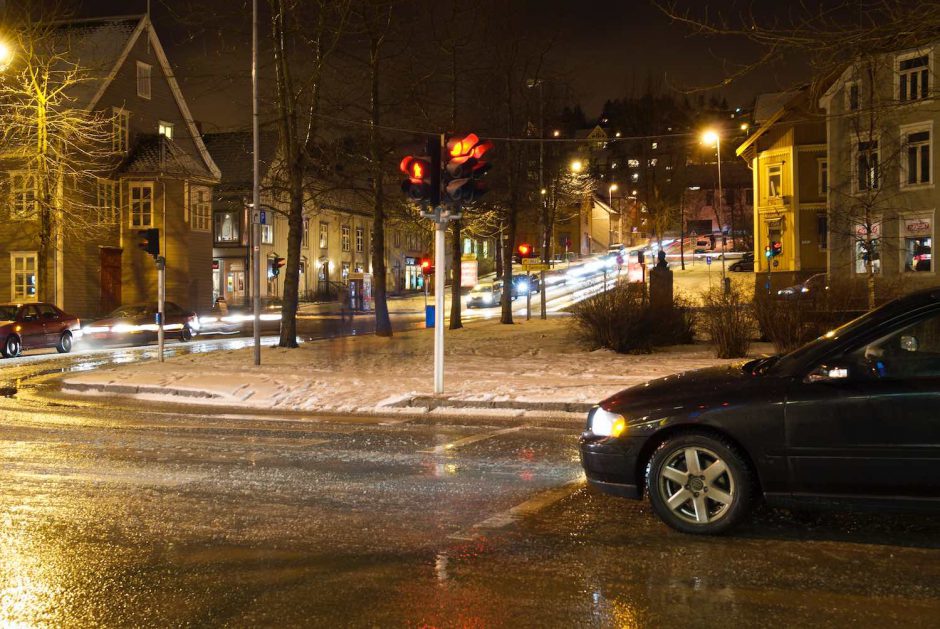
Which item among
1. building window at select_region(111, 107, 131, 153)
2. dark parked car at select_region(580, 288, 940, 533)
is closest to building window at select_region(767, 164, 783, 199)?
building window at select_region(111, 107, 131, 153)

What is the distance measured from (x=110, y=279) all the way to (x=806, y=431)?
44.0 meters

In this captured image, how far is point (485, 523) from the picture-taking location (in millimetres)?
6441

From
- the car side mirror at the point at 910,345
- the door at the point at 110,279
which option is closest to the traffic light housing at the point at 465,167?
the car side mirror at the point at 910,345

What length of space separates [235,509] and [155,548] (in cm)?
107

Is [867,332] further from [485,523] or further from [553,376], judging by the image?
[553,376]

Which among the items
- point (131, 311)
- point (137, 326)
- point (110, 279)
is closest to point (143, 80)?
point (110, 279)

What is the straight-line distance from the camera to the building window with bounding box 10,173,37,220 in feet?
115

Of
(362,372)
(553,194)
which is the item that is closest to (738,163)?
(553,194)

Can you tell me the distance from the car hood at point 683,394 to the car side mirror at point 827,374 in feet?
1.17

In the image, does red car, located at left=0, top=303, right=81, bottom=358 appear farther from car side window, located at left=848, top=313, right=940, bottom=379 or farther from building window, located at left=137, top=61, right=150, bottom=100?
car side window, located at left=848, top=313, right=940, bottom=379

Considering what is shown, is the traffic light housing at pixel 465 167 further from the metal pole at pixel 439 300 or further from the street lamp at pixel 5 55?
the street lamp at pixel 5 55

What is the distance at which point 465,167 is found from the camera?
13188mm

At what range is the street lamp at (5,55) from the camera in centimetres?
2395

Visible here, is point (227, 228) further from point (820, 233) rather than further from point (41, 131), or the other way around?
point (820, 233)
